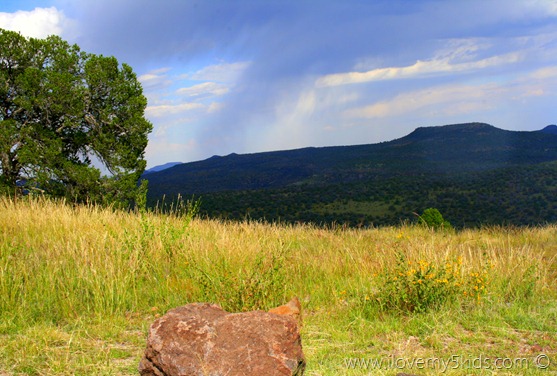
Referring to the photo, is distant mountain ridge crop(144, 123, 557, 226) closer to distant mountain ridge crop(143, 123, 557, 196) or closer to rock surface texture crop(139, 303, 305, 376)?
distant mountain ridge crop(143, 123, 557, 196)

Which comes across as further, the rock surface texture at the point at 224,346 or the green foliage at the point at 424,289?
the green foliage at the point at 424,289

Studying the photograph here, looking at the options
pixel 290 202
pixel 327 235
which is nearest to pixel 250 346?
pixel 327 235

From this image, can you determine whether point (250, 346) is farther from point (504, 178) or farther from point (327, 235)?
point (504, 178)

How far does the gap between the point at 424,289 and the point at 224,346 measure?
2.93 metres

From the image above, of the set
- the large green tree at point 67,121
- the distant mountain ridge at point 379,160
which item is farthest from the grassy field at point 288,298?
the distant mountain ridge at point 379,160

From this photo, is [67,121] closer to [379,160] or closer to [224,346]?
[224,346]

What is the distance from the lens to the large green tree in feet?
51.3

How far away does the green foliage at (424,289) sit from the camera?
18.8ft

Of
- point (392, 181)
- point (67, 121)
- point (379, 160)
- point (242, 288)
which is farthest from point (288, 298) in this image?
point (379, 160)

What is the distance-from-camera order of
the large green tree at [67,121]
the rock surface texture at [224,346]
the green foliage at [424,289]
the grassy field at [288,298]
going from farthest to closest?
the large green tree at [67,121] → the green foliage at [424,289] → the grassy field at [288,298] → the rock surface texture at [224,346]

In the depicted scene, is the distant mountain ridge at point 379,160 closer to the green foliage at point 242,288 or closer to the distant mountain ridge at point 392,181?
the distant mountain ridge at point 392,181

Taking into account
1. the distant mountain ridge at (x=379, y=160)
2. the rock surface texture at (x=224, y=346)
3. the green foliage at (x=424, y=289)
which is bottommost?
the green foliage at (x=424, y=289)

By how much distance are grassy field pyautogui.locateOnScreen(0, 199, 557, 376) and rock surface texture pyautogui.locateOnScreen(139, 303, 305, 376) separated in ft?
1.87

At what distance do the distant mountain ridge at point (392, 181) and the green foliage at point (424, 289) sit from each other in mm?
10851
